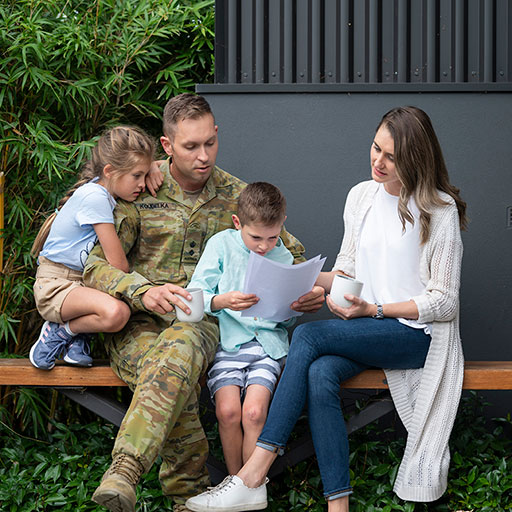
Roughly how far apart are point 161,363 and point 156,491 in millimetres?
777

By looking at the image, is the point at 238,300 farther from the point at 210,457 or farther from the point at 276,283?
the point at 210,457

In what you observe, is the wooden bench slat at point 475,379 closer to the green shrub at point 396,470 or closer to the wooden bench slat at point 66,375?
the wooden bench slat at point 66,375

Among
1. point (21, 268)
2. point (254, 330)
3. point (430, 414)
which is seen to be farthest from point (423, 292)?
point (21, 268)

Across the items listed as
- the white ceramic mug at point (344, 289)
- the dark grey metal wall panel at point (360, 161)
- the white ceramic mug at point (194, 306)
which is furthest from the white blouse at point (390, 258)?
the white ceramic mug at point (194, 306)

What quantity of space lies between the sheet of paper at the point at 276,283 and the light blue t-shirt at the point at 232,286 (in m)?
0.16

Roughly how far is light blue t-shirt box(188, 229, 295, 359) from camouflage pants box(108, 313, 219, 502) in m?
0.07

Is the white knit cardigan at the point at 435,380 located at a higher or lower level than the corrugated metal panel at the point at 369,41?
lower

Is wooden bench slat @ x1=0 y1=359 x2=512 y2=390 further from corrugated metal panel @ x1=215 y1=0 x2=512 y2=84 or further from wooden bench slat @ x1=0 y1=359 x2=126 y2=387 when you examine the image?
corrugated metal panel @ x1=215 y1=0 x2=512 y2=84

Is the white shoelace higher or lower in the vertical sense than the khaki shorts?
lower

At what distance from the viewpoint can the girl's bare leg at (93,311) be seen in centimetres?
303

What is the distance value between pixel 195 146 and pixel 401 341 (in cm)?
116

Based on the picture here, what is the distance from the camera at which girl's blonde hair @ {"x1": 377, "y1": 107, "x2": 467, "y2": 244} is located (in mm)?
3115

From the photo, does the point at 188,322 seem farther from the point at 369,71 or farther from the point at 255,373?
the point at 369,71

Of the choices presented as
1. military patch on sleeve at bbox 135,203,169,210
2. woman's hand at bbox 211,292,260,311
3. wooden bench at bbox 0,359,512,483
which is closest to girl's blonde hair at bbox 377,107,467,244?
wooden bench at bbox 0,359,512,483
